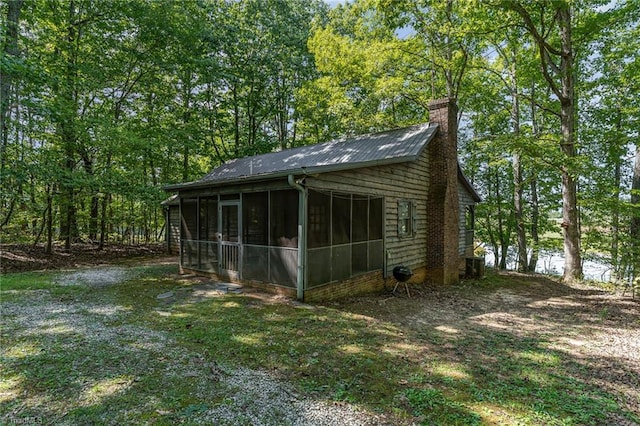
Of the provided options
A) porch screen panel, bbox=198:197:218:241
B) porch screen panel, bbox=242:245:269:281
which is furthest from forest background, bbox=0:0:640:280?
porch screen panel, bbox=242:245:269:281

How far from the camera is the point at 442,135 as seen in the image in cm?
1031

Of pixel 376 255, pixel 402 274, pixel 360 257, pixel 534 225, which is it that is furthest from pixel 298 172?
pixel 534 225

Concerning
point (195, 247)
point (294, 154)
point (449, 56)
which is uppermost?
point (449, 56)

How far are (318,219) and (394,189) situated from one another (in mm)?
3229

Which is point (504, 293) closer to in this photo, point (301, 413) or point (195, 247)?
point (301, 413)

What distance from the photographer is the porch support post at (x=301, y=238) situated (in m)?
6.68

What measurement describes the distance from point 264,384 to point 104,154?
15.3 meters

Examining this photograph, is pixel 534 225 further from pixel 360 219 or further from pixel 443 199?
pixel 360 219

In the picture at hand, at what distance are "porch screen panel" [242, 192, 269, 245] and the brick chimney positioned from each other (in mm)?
5925

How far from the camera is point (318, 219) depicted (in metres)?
7.12

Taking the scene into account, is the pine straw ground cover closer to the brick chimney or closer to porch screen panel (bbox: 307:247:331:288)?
porch screen panel (bbox: 307:247:331:288)

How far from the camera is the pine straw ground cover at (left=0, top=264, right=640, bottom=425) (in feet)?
9.91

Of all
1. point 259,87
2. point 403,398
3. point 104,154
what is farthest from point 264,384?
point 259,87

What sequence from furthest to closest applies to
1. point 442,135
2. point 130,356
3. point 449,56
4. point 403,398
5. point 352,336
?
point 449,56
point 442,135
point 352,336
point 130,356
point 403,398
